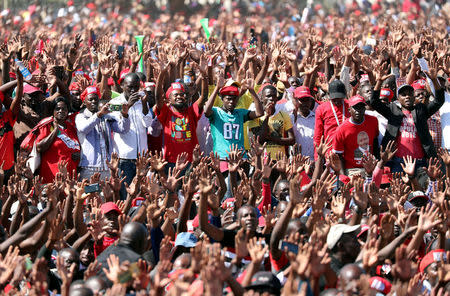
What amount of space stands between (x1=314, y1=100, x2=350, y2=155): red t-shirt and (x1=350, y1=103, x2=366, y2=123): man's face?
0.24 meters

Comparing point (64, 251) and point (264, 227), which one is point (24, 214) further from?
point (264, 227)

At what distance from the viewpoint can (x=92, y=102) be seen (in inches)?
344

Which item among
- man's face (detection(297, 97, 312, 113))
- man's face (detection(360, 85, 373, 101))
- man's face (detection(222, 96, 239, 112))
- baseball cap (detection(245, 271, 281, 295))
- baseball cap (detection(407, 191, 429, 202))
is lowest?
baseball cap (detection(407, 191, 429, 202))

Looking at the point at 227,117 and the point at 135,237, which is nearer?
the point at 135,237

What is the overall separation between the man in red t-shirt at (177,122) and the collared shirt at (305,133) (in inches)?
43.5

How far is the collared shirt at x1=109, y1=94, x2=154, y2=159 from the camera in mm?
8766

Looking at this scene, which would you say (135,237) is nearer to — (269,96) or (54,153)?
(54,153)

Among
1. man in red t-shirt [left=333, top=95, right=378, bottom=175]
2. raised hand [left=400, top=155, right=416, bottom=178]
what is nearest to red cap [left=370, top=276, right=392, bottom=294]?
raised hand [left=400, top=155, right=416, bottom=178]

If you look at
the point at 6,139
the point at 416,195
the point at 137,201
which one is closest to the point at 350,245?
the point at 416,195

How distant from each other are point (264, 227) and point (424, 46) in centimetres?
642

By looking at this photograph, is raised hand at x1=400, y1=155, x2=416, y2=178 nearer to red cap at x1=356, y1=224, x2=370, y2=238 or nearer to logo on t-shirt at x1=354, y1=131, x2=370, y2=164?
logo on t-shirt at x1=354, y1=131, x2=370, y2=164

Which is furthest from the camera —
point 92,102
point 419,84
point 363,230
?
point 419,84

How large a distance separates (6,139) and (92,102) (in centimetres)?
92

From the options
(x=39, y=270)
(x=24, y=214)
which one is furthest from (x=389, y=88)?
(x=39, y=270)
